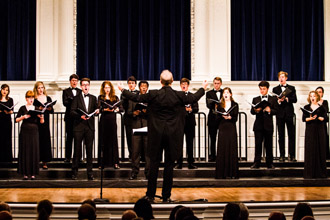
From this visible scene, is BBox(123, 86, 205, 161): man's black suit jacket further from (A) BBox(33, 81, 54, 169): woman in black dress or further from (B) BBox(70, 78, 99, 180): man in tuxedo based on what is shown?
(A) BBox(33, 81, 54, 169): woman in black dress

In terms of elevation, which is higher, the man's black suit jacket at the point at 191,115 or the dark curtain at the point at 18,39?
the dark curtain at the point at 18,39

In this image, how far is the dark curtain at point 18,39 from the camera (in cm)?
1305

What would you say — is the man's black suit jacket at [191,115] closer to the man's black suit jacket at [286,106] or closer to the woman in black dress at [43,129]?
the man's black suit jacket at [286,106]

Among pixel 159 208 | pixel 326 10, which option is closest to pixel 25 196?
pixel 159 208

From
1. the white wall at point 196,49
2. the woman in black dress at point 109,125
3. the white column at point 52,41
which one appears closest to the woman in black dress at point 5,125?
the woman in black dress at point 109,125

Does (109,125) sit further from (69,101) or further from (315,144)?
(315,144)

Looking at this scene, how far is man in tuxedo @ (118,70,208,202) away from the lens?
23.6ft

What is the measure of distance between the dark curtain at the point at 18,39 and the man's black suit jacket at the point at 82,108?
3.96 metres

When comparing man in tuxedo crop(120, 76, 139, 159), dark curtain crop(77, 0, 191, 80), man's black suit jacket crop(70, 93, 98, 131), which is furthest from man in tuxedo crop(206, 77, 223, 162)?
man's black suit jacket crop(70, 93, 98, 131)

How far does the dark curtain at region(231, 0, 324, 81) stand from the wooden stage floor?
4552 millimetres

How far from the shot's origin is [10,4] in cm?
1309

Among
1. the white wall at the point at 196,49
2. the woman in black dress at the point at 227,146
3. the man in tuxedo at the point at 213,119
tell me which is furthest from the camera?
the white wall at the point at 196,49

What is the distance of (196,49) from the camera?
13.0 m

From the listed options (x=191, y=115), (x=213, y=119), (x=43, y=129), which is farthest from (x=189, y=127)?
(x=43, y=129)
